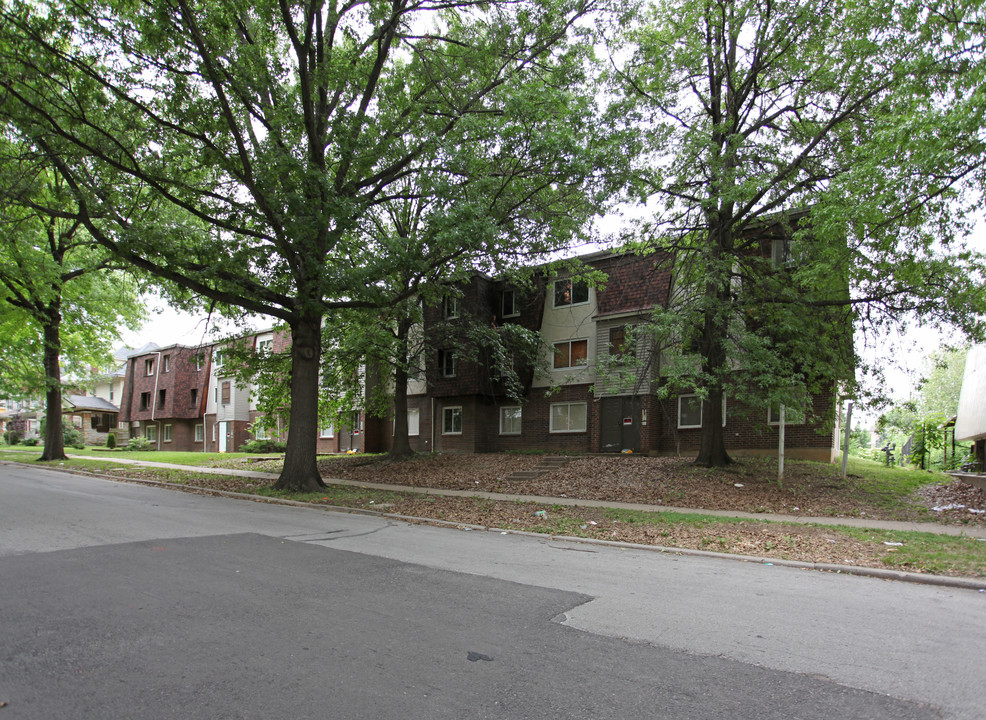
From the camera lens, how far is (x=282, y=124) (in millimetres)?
13742

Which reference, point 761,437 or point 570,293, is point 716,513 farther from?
point 570,293

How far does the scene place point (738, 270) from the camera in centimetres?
1881

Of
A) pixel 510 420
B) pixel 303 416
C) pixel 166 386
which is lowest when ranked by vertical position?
pixel 510 420

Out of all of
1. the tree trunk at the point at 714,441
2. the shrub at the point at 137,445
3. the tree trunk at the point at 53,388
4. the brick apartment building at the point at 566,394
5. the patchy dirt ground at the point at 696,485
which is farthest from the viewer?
the shrub at the point at 137,445

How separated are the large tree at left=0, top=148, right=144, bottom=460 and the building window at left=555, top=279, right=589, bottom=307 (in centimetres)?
1653

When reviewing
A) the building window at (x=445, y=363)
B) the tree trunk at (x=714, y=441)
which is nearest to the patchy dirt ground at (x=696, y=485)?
the tree trunk at (x=714, y=441)

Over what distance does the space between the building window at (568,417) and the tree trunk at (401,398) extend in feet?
20.6

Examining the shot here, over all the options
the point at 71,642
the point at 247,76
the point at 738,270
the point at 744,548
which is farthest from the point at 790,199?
the point at 71,642

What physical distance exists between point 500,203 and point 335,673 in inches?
445

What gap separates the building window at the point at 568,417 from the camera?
86.1 feet

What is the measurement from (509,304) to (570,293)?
3.07m

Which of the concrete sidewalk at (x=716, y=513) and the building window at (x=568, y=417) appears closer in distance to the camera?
the concrete sidewalk at (x=716, y=513)

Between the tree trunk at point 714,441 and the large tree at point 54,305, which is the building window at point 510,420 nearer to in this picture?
the tree trunk at point 714,441

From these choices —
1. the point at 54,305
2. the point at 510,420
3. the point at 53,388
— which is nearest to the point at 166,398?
the point at 53,388
